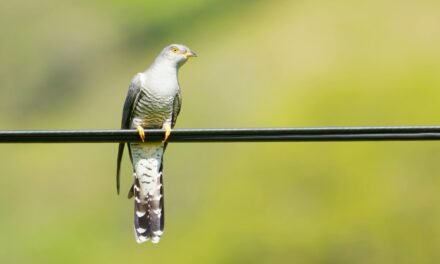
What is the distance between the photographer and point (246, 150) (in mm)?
30016

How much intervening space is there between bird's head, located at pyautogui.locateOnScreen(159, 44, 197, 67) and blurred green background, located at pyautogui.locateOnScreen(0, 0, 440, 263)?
15.5 metres

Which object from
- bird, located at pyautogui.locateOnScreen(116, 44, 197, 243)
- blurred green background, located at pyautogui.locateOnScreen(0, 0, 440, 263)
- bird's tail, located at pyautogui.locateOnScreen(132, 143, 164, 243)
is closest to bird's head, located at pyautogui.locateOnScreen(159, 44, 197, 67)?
bird, located at pyautogui.locateOnScreen(116, 44, 197, 243)

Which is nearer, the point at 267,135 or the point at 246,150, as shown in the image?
the point at 267,135

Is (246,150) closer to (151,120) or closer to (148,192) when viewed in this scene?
(148,192)

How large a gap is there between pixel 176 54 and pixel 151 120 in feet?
1.70

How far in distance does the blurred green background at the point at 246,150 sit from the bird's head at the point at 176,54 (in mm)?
15513

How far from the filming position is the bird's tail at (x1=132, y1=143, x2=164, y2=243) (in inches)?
316

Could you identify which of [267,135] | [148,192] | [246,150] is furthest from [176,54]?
[246,150]

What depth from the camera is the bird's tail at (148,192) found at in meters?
8.02

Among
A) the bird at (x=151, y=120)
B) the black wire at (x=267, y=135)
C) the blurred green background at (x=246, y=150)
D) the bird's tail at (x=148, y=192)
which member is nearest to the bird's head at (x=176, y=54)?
the bird at (x=151, y=120)

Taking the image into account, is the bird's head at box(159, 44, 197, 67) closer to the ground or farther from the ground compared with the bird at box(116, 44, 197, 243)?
farther from the ground

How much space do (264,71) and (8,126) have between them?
288 inches

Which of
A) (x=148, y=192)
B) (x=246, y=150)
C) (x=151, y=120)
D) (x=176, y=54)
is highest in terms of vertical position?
(x=176, y=54)

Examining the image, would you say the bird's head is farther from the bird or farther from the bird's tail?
the bird's tail
